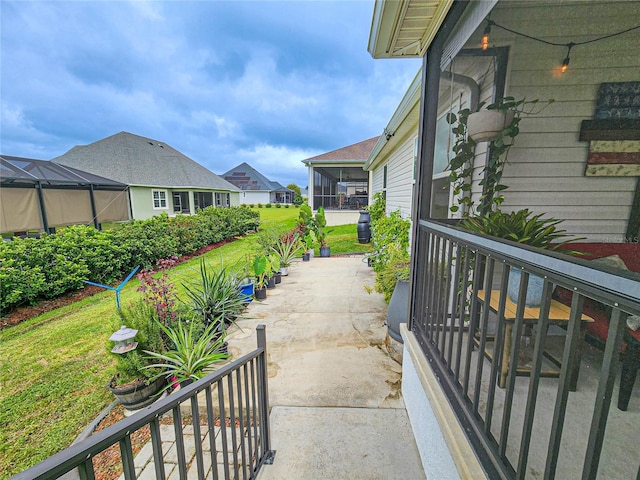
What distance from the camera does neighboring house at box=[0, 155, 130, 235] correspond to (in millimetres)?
8688

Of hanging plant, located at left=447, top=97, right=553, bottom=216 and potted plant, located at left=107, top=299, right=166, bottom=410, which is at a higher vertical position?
hanging plant, located at left=447, top=97, right=553, bottom=216

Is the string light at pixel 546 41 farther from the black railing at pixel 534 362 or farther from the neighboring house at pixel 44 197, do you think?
the neighboring house at pixel 44 197

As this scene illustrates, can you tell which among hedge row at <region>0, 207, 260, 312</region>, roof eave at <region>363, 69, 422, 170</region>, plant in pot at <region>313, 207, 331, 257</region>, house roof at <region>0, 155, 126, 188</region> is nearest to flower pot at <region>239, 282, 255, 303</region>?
hedge row at <region>0, 207, 260, 312</region>

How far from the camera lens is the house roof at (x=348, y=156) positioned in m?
14.1

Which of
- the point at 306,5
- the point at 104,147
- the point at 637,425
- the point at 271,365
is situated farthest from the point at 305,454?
the point at 104,147

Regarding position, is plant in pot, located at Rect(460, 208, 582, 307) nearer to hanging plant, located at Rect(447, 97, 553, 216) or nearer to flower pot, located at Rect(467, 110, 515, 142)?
hanging plant, located at Rect(447, 97, 553, 216)

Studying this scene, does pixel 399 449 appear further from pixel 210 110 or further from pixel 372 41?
pixel 210 110

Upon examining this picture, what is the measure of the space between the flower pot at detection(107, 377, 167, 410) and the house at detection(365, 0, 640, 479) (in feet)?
8.00

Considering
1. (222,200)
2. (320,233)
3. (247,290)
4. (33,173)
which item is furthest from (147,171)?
(247,290)

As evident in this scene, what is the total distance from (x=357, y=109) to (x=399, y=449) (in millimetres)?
32891

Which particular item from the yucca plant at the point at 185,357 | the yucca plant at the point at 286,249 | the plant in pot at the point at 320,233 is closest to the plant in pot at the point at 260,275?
the yucca plant at the point at 286,249

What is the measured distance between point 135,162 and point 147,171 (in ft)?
3.41

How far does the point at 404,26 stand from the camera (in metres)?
1.98

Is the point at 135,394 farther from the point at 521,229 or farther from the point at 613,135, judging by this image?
the point at 613,135
